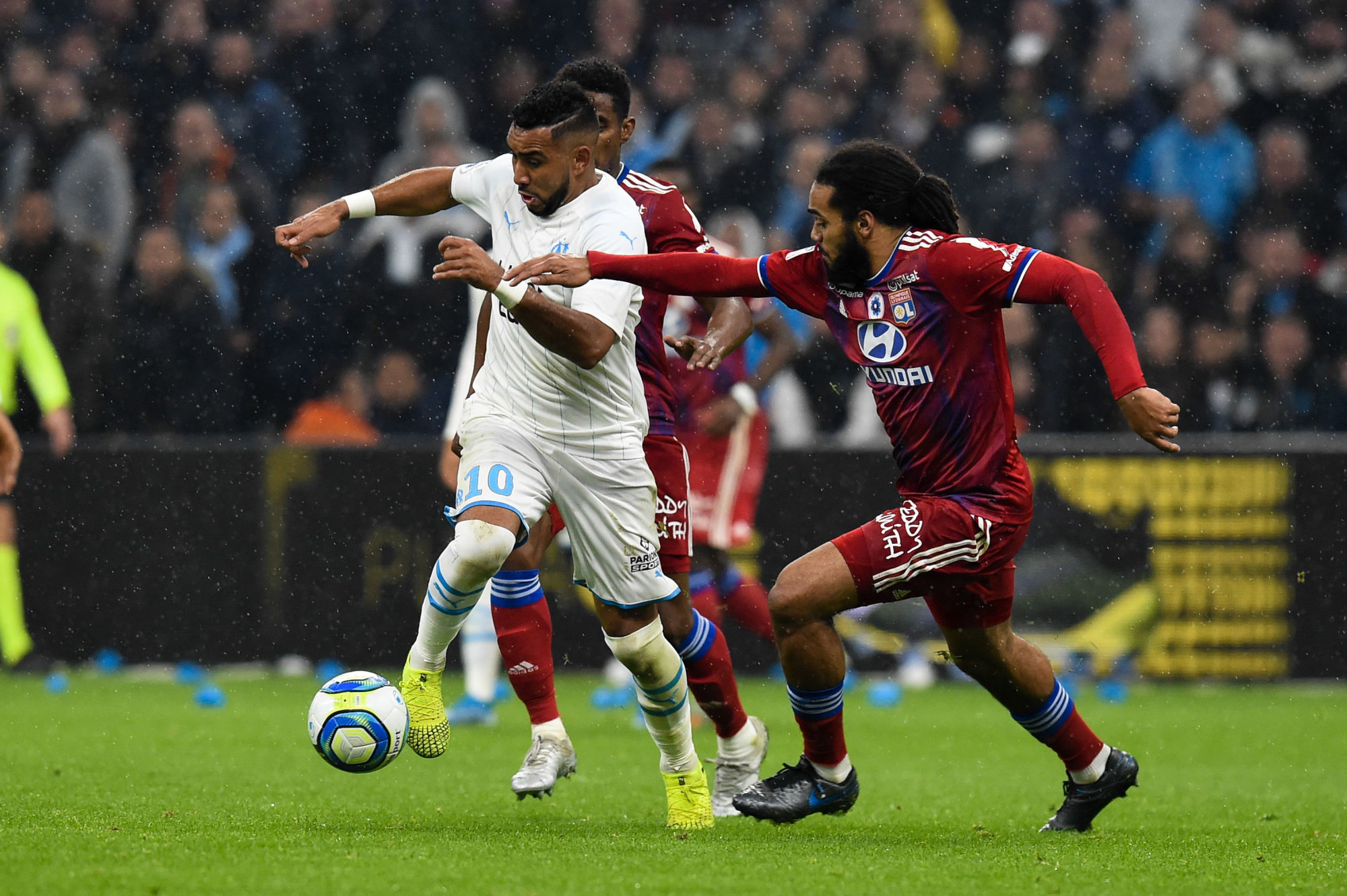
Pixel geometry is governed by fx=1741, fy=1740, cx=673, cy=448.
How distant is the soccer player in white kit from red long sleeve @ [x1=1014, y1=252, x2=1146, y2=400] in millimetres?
1219

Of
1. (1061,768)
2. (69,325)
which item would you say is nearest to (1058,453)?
(1061,768)

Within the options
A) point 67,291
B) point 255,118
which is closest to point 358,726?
point 67,291

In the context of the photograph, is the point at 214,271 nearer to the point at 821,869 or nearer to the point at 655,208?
the point at 655,208

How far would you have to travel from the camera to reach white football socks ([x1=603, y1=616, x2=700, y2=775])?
17.5ft

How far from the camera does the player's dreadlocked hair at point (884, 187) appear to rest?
5234mm

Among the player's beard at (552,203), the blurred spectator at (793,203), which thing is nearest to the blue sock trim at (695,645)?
the player's beard at (552,203)

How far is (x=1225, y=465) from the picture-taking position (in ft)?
34.4

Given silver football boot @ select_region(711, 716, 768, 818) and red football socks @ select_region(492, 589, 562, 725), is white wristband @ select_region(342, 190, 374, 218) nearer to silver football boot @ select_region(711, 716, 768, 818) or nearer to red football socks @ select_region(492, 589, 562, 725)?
red football socks @ select_region(492, 589, 562, 725)

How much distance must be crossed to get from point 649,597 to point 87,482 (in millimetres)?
6273

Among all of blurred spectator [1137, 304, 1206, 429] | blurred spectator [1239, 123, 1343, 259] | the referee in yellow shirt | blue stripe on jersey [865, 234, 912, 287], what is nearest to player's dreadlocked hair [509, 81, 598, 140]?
blue stripe on jersey [865, 234, 912, 287]

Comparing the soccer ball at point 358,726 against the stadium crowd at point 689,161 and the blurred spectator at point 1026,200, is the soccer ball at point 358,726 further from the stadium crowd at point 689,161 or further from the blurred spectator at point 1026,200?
the blurred spectator at point 1026,200

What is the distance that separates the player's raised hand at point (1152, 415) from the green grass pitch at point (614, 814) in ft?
3.81

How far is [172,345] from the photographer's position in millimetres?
11344

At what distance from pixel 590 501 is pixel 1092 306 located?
1.60 metres
